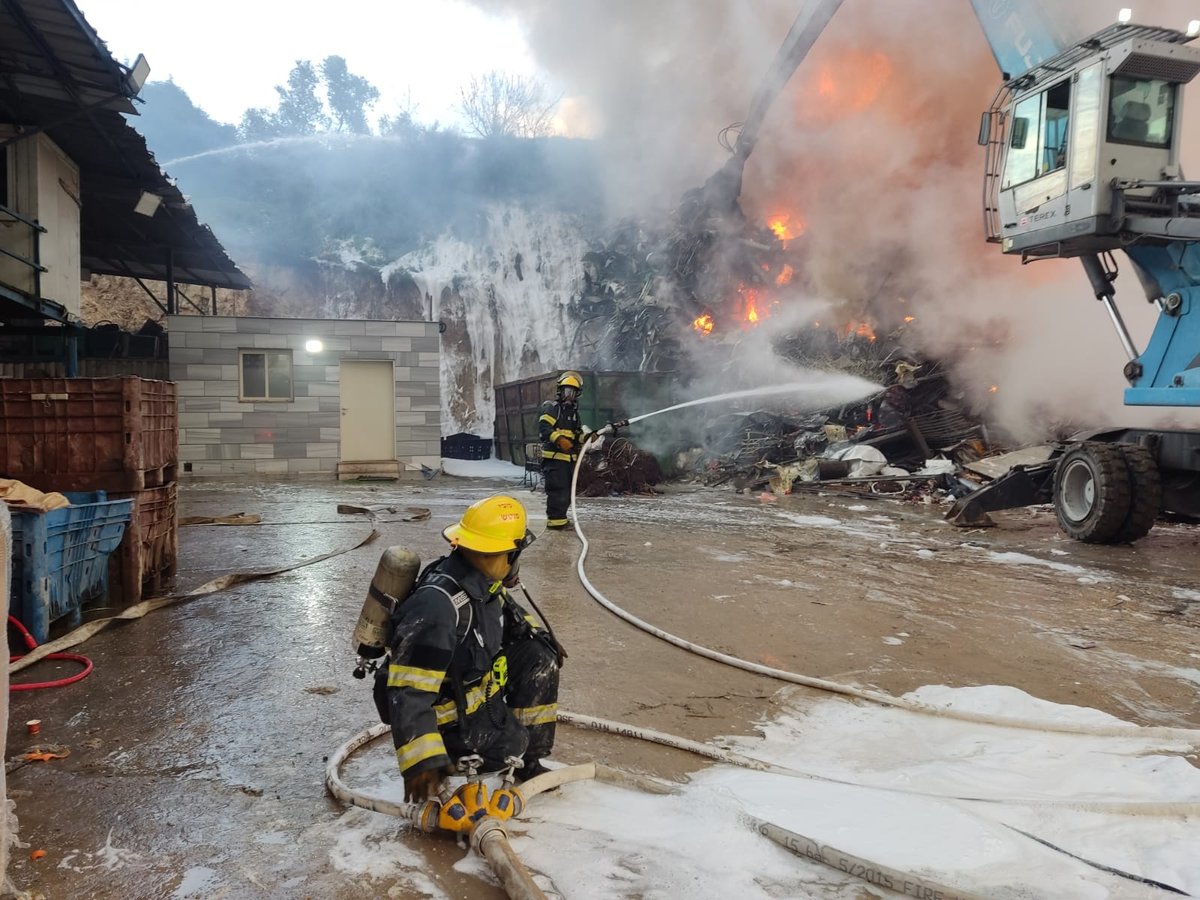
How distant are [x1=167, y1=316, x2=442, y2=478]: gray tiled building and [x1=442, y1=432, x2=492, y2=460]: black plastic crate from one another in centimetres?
344

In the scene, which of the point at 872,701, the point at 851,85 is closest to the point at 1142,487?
the point at 872,701

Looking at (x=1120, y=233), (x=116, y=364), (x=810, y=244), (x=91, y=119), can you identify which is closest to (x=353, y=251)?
(x=116, y=364)

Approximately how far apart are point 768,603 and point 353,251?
92.0 ft

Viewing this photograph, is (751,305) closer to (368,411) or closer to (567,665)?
(368,411)

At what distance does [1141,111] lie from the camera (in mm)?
7195

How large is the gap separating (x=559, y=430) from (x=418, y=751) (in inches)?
249

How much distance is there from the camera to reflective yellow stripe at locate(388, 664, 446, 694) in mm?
2166

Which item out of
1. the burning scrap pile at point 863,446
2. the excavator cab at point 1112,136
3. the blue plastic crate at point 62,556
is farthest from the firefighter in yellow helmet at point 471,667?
the burning scrap pile at point 863,446

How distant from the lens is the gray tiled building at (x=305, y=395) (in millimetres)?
14086

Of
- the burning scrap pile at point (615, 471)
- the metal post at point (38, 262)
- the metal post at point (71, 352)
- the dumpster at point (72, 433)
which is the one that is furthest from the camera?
the burning scrap pile at point (615, 471)

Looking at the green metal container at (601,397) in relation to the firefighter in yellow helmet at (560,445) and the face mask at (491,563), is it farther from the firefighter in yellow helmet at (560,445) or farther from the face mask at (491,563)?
the face mask at (491,563)

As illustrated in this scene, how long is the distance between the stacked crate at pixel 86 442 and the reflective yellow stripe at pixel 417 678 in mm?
3632

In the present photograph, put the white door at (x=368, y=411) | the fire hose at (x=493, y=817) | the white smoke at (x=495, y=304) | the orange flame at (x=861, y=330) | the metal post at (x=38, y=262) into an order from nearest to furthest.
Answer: the fire hose at (x=493, y=817) < the metal post at (x=38, y=262) < the white door at (x=368, y=411) < the orange flame at (x=861, y=330) < the white smoke at (x=495, y=304)

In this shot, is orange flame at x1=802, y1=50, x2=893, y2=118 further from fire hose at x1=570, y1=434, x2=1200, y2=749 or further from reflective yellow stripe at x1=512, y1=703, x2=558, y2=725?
reflective yellow stripe at x1=512, y1=703, x2=558, y2=725
